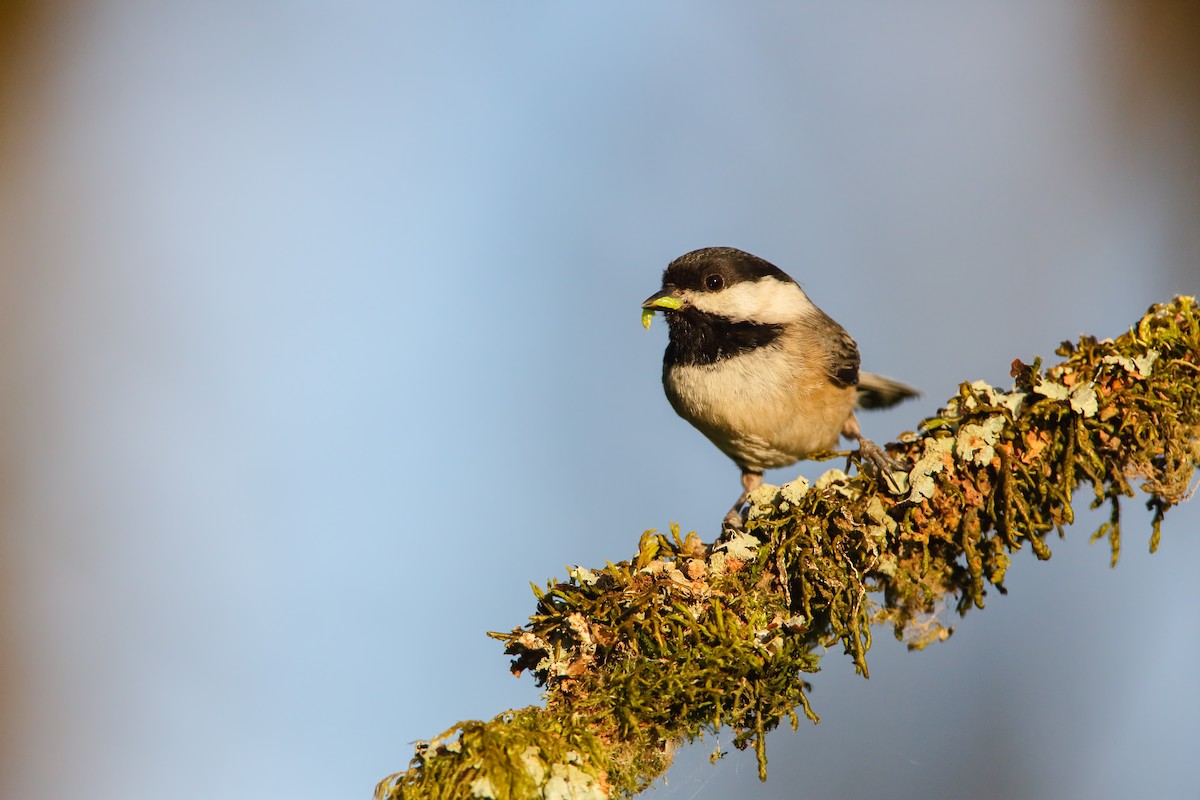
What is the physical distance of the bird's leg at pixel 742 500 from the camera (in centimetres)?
413

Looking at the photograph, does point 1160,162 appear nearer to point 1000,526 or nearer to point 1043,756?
point 1043,756

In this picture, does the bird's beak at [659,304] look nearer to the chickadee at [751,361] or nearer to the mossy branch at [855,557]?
the chickadee at [751,361]

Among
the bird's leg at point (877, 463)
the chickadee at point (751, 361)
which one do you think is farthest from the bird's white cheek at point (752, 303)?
the bird's leg at point (877, 463)

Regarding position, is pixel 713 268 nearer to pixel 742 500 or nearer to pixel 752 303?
pixel 752 303

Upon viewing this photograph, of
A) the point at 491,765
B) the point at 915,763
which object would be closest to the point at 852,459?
the point at 491,765

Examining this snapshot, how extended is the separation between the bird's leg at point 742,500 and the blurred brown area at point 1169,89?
10.3 ft

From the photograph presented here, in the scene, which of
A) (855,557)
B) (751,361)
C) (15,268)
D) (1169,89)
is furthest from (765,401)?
(15,268)

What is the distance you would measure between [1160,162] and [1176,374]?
452cm

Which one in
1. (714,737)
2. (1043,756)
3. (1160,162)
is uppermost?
(1160,162)

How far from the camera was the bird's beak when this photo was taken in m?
4.39

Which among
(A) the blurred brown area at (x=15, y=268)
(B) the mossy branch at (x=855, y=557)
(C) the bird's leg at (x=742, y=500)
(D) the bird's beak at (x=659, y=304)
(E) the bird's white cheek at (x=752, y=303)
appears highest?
(A) the blurred brown area at (x=15, y=268)

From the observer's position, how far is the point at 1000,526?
2.68 meters

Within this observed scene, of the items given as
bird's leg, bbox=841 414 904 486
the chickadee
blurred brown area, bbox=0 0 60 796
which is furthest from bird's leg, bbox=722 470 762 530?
blurred brown area, bbox=0 0 60 796

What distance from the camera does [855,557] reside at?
2.72 meters
